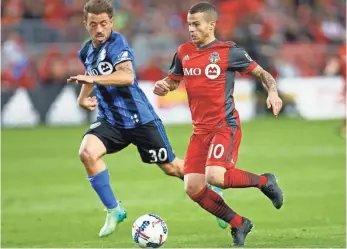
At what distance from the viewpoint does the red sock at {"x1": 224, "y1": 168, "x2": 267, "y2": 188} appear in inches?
335

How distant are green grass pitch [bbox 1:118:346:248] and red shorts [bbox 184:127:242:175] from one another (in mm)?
736

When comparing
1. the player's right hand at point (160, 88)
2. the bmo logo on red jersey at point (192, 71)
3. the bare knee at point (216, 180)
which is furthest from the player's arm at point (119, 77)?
the bare knee at point (216, 180)

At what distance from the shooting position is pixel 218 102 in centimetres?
873

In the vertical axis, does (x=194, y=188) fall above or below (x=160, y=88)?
below

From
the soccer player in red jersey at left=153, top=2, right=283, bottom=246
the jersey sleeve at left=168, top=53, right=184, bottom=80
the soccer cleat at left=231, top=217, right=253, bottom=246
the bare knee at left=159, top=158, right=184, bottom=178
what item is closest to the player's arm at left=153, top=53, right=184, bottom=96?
the jersey sleeve at left=168, top=53, right=184, bottom=80

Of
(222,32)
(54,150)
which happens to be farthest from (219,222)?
(222,32)

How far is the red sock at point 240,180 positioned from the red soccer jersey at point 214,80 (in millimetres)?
462

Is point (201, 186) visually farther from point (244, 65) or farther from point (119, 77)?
point (119, 77)

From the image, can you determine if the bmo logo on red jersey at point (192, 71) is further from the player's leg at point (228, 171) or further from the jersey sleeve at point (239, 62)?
the player's leg at point (228, 171)

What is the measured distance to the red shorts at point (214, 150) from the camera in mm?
8562

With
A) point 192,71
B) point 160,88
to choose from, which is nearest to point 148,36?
point 160,88

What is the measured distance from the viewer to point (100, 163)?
32.0ft

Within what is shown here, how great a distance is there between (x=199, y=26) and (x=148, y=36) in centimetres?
1691

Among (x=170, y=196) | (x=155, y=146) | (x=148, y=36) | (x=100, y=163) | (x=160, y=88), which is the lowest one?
(x=148, y=36)
